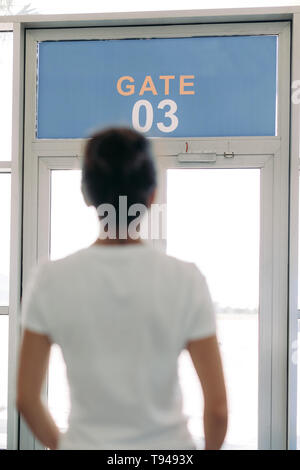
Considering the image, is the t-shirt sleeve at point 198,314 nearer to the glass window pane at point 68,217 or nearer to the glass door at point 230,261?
the glass door at point 230,261

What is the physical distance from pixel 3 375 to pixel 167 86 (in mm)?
2034

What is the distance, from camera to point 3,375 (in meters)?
3.01

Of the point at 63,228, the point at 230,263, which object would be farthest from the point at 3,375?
the point at 230,263

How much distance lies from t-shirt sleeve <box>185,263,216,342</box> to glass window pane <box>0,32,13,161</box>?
2436 mm

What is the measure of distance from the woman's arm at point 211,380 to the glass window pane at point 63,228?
6.91ft

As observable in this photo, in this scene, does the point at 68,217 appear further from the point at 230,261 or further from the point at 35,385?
the point at 35,385

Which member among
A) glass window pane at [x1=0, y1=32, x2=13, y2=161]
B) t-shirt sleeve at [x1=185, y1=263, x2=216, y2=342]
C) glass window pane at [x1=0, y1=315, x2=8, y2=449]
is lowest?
glass window pane at [x1=0, y1=315, x2=8, y2=449]

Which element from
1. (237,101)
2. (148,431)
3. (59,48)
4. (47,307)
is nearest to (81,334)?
(47,307)

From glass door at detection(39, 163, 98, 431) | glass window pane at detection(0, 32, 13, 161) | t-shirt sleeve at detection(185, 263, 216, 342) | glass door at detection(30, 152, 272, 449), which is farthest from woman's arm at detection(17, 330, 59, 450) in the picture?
glass window pane at detection(0, 32, 13, 161)

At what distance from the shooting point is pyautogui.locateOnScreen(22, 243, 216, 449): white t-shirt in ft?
2.72

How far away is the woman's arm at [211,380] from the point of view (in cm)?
86

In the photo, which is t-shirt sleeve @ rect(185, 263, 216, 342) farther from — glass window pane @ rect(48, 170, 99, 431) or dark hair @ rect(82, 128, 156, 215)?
glass window pane @ rect(48, 170, 99, 431)

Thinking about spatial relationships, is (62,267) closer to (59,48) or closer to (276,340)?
(276,340)
